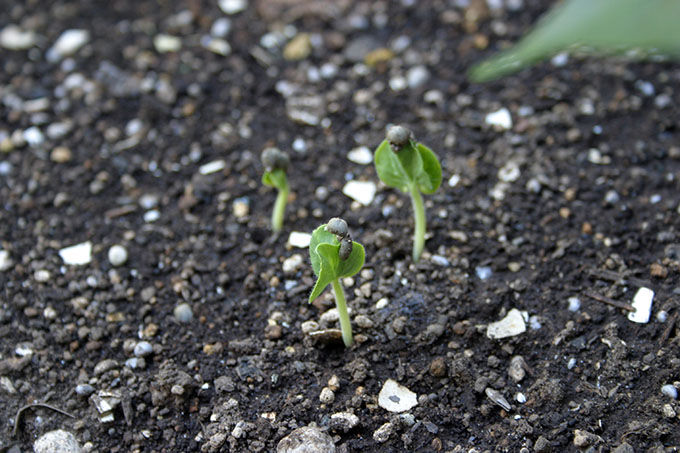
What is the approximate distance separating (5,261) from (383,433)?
0.92 metres

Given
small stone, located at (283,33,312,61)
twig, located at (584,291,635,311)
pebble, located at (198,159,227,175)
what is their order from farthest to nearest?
small stone, located at (283,33,312,61) → pebble, located at (198,159,227,175) → twig, located at (584,291,635,311)

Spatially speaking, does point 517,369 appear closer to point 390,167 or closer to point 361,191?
point 390,167

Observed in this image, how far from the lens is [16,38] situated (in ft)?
6.89

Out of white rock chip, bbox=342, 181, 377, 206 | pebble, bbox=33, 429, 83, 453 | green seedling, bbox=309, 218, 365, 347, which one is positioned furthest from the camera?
white rock chip, bbox=342, 181, 377, 206

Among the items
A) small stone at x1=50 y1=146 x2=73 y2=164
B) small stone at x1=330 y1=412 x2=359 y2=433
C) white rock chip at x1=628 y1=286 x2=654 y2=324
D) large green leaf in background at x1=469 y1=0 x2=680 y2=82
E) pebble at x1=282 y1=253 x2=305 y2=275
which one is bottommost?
small stone at x1=330 y1=412 x2=359 y2=433

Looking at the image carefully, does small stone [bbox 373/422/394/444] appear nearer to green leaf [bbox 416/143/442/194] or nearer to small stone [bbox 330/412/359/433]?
small stone [bbox 330/412/359/433]

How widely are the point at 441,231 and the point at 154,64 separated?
1.05m

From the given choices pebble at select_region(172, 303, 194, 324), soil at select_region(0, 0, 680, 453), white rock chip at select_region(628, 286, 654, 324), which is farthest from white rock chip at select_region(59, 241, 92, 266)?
white rock chip at select_region(628, 286, 654, 324)

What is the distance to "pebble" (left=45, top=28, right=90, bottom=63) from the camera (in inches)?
80.4

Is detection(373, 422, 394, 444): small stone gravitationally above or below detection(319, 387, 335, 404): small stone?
below

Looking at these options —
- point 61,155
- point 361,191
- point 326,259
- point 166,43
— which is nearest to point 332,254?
point 326,259

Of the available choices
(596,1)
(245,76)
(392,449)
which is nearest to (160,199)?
(245,76)

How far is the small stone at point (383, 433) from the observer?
1131 millimetres

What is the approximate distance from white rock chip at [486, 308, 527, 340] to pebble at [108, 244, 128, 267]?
799 mm
